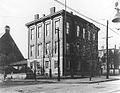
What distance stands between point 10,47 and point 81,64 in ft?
88.5

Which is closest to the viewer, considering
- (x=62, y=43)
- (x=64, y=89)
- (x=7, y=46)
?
(x=7, y=46)

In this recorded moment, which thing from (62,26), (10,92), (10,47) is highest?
(62,26)

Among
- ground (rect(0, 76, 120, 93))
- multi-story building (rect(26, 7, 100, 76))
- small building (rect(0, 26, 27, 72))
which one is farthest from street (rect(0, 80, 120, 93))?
multi-story building (rect(26, 7, 100, 76))

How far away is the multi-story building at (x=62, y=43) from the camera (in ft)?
113

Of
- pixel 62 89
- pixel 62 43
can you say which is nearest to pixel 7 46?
pixel 62 89

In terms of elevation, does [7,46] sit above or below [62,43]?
below

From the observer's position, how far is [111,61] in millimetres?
47375

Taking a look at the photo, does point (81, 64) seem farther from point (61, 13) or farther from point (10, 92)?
point (10, 92)

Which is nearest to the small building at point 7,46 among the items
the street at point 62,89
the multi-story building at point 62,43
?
the street at point 62,89

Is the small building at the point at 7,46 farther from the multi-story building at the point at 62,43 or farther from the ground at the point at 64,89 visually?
the multi-story building at the point at 62,43

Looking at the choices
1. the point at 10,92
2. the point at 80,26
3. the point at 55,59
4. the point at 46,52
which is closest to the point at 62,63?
the point at 55,59

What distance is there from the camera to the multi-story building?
113ft

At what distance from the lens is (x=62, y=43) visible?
3500 centimetres

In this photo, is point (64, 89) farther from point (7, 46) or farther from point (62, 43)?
point (62, 43)
